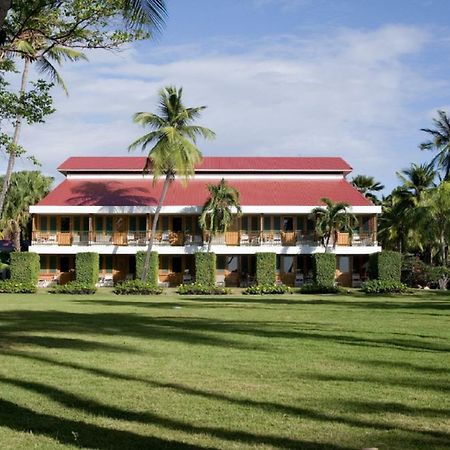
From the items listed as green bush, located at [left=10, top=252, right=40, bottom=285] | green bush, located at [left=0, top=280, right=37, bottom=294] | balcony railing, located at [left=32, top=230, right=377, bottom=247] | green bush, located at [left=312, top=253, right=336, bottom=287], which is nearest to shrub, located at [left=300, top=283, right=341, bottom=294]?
green bush, located at [left=312, top=253, right=336, bottom=287]

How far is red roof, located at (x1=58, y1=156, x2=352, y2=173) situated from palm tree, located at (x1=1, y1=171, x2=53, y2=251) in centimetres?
327

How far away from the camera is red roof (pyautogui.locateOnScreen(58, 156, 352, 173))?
49.1 meters

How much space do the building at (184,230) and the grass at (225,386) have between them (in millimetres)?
26676

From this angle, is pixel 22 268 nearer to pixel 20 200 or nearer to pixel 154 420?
pixel 20 200

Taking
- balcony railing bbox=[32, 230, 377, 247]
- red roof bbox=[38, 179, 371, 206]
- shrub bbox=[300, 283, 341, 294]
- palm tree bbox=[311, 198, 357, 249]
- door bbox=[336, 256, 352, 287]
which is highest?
red roof bbox=[38, 179, 371, 206]

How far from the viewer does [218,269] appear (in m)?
45.6

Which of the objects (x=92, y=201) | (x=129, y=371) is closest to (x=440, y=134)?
(x=92, y=201)

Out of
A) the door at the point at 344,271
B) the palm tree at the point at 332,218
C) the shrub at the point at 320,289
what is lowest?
the shrub at the point at 320,289

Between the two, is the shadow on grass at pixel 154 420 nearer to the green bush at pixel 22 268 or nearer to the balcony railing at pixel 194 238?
the green bush at pixel 22 268

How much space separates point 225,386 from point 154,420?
2.08 m

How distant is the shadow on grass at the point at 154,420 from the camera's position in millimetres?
6555

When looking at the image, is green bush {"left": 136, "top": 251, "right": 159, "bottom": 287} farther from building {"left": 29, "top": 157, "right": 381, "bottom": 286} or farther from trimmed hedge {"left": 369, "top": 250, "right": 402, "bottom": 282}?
trimmed hedge {"left": 369, "top": 250, "right": 402, "bottom": 282}

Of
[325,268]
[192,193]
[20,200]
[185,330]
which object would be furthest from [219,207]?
[185,330]

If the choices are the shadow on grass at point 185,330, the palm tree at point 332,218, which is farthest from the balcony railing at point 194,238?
the shadow on grass at point 185,330
